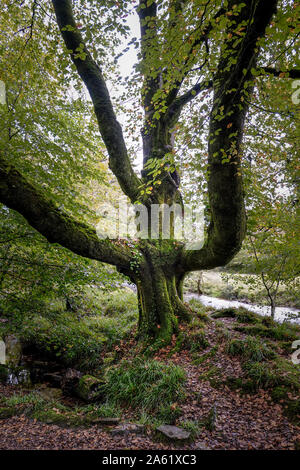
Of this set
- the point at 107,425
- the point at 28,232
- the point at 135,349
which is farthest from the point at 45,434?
the point at 28,232

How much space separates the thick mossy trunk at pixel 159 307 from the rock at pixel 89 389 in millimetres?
1310

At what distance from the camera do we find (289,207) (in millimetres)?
5742

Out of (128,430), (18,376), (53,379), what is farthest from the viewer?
(53,379)

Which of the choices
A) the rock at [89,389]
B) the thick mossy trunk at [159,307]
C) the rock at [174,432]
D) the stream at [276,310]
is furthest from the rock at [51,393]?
the stream at [276,310]

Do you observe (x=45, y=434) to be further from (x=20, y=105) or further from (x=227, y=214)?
(x=20, y=105)

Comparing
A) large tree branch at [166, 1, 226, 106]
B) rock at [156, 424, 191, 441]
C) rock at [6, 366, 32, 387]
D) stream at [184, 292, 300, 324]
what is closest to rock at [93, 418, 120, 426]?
rock at [156, 424, 191, 441]

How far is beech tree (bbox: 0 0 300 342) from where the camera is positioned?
7.44 ft

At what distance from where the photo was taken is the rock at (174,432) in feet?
8.27

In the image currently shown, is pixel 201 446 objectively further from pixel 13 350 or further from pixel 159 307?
pixel 13 350

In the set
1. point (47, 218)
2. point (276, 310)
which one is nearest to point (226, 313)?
point (276, 310)

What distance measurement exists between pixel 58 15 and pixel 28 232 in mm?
4036

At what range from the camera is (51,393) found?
4.39 m

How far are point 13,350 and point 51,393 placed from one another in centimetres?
168
